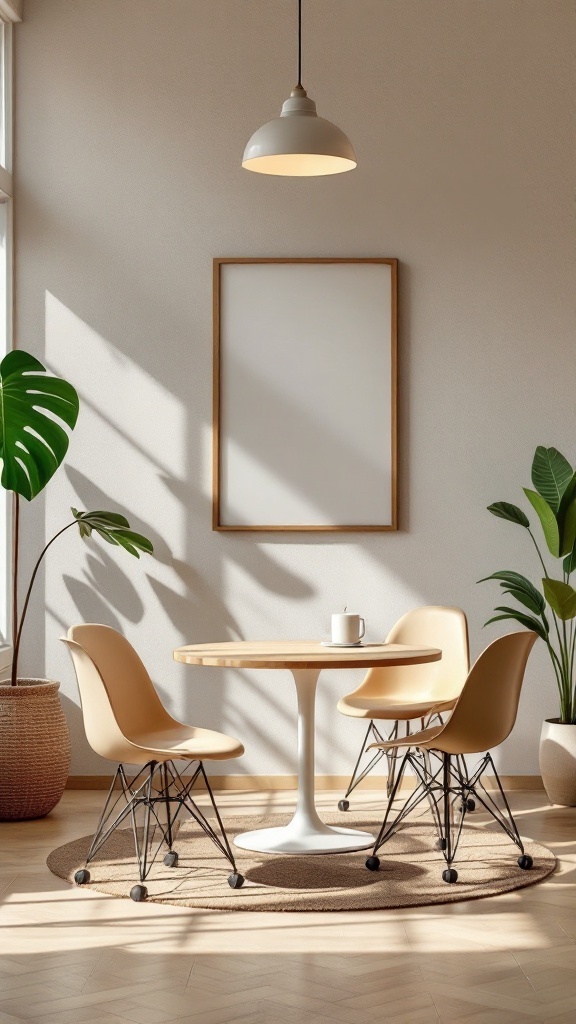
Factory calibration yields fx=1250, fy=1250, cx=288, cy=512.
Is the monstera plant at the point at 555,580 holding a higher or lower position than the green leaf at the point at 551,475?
lower

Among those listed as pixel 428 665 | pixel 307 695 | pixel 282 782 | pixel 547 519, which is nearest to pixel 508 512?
pixel 547 519

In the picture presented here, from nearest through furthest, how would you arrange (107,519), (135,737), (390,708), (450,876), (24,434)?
(450,876) → (135,737) → (390,708) → (24,434) → (107,519)

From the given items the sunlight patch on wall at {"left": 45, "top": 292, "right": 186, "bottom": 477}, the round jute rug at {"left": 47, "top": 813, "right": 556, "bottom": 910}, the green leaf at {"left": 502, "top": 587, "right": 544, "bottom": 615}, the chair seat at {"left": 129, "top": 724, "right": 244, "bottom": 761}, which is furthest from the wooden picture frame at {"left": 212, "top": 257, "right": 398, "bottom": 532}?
the round jute rug at {"left": 47, "top": 813, "right": 556, "bottom": 910}

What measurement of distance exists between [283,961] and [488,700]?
1.25 meters

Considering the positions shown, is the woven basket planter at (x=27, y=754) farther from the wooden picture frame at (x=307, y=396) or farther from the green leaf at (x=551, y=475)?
the green leaf at (x=551, y=475)

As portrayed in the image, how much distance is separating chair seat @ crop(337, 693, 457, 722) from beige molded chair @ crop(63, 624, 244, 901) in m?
0.66

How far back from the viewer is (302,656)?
13.7 feet

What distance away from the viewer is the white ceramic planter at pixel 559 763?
17.9 ft

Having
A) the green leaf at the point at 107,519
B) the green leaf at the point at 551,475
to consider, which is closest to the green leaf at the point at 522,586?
the green leaf at the point at 551,475

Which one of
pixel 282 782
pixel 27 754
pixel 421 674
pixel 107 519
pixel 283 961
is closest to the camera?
pixel 283 961

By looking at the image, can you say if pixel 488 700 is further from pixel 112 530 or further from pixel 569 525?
pixel 112 530

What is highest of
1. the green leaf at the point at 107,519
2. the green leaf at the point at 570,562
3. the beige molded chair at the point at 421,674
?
the green leaf at the point at 107,519

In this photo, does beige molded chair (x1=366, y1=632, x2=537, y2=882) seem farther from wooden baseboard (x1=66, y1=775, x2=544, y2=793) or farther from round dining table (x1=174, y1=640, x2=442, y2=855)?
wooden baseboard (x1=66, y1=775, x2=544, y2=793)

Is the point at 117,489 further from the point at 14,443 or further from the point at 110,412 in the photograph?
the point at 14,443
